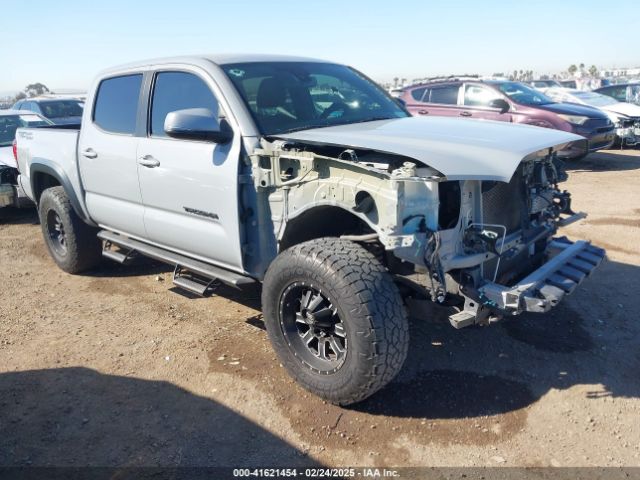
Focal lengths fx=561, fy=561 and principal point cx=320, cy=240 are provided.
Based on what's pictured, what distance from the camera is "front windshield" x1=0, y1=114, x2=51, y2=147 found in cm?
919

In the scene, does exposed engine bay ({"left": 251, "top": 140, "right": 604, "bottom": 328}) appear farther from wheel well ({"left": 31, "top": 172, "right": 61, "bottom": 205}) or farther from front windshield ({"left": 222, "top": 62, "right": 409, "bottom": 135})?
wheel well ({"left": 31, "top": 172, "right": 61, "bottom": 205})

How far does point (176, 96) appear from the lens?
164 inches

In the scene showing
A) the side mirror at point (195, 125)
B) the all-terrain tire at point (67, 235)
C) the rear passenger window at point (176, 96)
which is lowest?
the all-terrain tire at point (67, 235)

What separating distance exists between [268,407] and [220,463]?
53 centimetres

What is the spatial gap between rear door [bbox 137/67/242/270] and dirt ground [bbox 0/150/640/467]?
29.5 inches

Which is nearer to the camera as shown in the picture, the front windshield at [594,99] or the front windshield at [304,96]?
the front windshield at [304,96]

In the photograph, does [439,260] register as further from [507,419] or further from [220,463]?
[220,463]

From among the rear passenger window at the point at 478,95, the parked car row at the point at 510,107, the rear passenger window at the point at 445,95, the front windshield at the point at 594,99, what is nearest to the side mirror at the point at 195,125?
the parked car row at the point at 510,107

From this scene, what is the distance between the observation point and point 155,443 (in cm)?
306

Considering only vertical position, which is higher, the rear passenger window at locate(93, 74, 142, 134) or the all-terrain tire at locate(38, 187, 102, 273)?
the rear passenger window at locate(93, 74, 142, 134)

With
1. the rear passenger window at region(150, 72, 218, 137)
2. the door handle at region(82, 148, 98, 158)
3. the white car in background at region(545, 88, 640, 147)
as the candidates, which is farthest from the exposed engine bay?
the white car in background at region(545, 88, 640, 147)

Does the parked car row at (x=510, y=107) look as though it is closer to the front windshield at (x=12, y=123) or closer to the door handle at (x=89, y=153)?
the front windshield at (x=12, y=123)

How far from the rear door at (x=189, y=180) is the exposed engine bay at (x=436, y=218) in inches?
12.0

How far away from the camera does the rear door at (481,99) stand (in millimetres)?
10703
